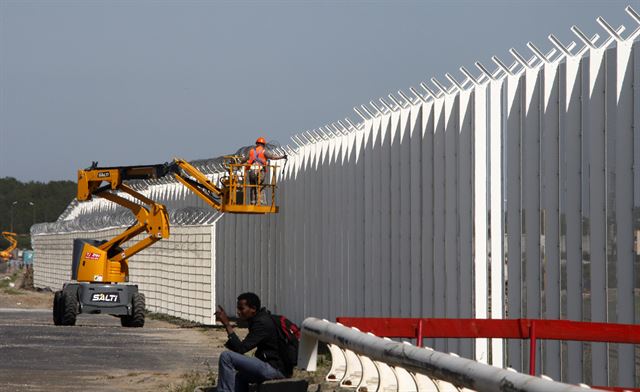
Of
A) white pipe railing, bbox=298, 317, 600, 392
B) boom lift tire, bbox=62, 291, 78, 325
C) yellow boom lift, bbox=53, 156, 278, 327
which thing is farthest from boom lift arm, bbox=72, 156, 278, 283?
white pipe railing, bbox=298, 317, 600, 392

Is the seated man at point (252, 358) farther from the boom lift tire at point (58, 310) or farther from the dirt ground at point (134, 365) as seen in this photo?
the boom lift tire at point (58, 310)

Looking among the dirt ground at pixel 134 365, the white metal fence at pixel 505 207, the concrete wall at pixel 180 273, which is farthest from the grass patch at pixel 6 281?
the white metal fence at pixel 505 207

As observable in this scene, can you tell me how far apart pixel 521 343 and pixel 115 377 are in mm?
5213

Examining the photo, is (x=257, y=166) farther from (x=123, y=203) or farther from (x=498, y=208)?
(x=498, y=208)

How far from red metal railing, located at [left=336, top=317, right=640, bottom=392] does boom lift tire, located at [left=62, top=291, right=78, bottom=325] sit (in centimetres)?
2074

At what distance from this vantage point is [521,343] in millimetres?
15359

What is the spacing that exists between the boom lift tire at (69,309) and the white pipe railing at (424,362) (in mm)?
21163

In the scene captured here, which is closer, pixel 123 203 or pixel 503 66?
pixel 503 66

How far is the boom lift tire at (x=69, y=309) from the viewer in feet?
101

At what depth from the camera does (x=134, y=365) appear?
1966 cm

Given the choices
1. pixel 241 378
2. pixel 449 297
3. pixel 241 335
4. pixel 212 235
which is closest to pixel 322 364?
pixel 449 297

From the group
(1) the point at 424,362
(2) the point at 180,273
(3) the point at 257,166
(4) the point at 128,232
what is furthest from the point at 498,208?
(2) the point at 180,273

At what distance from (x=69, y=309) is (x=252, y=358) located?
19.6m

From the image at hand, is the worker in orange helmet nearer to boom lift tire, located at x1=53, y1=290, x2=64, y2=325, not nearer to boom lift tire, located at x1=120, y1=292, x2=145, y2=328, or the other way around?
boom lift tire, located at x1=120, y1=292, x2=145, y2=328
